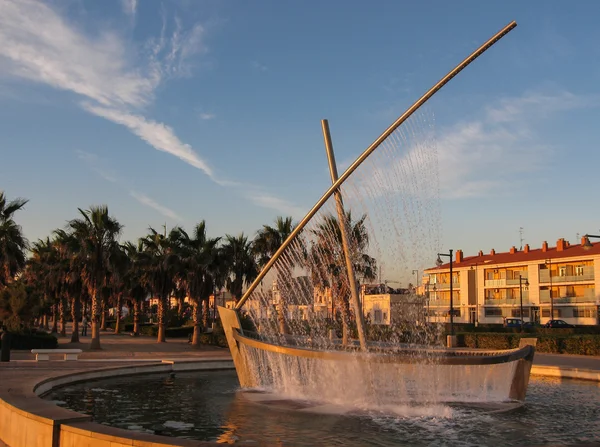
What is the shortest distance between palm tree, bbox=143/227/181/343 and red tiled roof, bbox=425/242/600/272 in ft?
154

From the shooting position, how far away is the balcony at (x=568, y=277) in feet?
221

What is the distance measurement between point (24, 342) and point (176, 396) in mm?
23058

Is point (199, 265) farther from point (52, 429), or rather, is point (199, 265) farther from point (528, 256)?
point (528, 256)

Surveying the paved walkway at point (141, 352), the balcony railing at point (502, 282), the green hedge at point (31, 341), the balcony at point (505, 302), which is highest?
the balcony railing at point (502, 282)

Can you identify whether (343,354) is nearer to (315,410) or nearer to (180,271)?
(315,410)

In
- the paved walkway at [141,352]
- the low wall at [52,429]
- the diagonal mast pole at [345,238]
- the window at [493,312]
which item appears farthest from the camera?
the window at [493,312]

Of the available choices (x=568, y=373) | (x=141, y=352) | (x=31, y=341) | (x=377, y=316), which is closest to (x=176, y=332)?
(x=31, y=341)

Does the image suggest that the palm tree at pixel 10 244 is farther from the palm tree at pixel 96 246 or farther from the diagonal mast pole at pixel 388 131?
the diagonal mast pole at pixel 388 131

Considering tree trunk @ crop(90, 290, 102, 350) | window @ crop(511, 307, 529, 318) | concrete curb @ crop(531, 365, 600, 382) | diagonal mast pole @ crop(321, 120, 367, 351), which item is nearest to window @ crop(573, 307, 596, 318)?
window @ crop(511, 307, 529, 318)

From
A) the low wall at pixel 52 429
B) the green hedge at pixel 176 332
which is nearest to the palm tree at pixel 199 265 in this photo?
the green hedge at pixel 176 332

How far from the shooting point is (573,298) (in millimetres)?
68875

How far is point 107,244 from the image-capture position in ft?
114

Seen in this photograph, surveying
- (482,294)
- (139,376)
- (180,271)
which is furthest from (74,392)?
(482,294)

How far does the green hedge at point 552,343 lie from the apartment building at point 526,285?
26.9 metres
